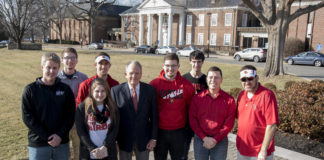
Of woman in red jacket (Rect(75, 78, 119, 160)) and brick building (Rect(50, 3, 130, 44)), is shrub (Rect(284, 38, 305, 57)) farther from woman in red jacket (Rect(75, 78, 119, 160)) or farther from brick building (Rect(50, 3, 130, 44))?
brick building (Rect(50, 3, 130, 44))

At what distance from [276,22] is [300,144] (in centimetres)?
1184

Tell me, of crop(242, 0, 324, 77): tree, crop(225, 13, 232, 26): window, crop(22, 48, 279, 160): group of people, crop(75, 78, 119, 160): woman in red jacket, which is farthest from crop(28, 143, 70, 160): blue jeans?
crop(225, 13, 232, 26): window

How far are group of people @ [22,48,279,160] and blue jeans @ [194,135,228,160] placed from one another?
1 centimetres

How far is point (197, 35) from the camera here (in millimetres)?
48500

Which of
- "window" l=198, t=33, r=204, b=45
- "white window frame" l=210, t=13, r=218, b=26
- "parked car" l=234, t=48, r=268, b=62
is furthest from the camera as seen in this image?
"window" l=198, t=33, r=204, b=45

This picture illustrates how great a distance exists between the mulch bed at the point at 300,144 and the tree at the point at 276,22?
10.9m

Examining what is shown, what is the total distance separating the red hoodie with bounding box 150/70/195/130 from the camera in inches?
152

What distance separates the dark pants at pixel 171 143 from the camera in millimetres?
3881

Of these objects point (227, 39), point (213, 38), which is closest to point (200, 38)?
point (213, 38)

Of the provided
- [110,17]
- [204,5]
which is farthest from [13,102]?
[110,17]

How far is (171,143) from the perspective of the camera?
3.93 m

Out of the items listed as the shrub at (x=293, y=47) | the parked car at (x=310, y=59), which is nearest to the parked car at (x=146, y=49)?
the shrub at (x=293, y=47)

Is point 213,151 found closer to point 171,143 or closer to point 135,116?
point 171,143

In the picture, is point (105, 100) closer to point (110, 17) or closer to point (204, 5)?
point (204, 5)
